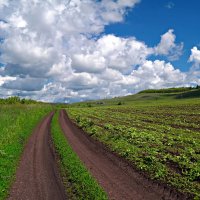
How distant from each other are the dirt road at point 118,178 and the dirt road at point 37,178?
2.02 metres

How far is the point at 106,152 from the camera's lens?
21453mm

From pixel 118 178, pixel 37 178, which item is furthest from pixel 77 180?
pixel 37 178

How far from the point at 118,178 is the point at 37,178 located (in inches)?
164

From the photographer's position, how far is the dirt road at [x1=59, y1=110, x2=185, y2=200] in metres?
12.4

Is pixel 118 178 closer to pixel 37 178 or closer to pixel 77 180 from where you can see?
pixel 77 180

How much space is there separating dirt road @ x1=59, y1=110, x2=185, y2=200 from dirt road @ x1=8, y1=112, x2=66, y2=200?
6.63 feet

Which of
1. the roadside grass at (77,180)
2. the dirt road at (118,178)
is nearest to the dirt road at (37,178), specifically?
the roadside grass at (77,180)

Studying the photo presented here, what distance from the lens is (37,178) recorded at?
49.9 feet

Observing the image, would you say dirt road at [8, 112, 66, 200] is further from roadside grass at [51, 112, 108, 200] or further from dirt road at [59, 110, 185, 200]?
dirt road at [59, 110, 185, 200]

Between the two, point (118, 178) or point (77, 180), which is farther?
point (118, 178)

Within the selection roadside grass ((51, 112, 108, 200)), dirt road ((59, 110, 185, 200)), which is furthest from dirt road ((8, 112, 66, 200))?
dirt road ((59, 110, 185, 200))

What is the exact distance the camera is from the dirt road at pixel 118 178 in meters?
12.4

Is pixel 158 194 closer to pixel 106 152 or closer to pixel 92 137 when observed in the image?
pixel 106 152

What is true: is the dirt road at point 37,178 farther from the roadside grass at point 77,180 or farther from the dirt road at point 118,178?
the dirt road at point 118,178
